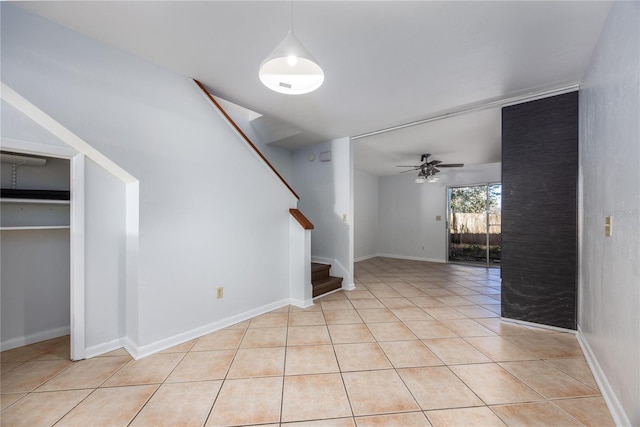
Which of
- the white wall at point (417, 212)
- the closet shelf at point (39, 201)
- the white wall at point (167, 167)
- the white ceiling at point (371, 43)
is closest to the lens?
the white ceiling at point (371, 43)

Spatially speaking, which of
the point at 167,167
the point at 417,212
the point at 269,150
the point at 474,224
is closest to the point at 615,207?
the point at 167,167

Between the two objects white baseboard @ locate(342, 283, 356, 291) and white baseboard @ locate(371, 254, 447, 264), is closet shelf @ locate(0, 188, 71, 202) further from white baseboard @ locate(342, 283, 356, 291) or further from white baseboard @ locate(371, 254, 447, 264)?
white baseboard @ locate(371, 254, 447, 264)

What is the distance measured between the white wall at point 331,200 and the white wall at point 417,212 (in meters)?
3.60

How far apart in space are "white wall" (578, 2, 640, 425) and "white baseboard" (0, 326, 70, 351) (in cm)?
410

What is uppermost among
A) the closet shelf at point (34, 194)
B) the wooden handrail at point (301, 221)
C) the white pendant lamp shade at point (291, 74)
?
the white pendant lamp shade at point (291, 74)

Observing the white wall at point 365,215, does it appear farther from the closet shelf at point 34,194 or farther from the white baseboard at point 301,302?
the closet shelf at point 34,194

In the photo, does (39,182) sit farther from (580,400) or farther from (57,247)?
(580,400)

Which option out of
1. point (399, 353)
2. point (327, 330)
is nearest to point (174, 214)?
point (327, 330)

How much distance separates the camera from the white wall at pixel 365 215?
6.68m

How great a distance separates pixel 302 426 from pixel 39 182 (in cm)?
297

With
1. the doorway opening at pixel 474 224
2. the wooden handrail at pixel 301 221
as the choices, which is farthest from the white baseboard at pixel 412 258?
the wooden handrail at pixel 301 221

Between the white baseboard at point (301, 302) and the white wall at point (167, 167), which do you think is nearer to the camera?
the white wall at point (167, 167)

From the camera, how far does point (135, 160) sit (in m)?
2.04

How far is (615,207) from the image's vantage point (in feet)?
4.90
